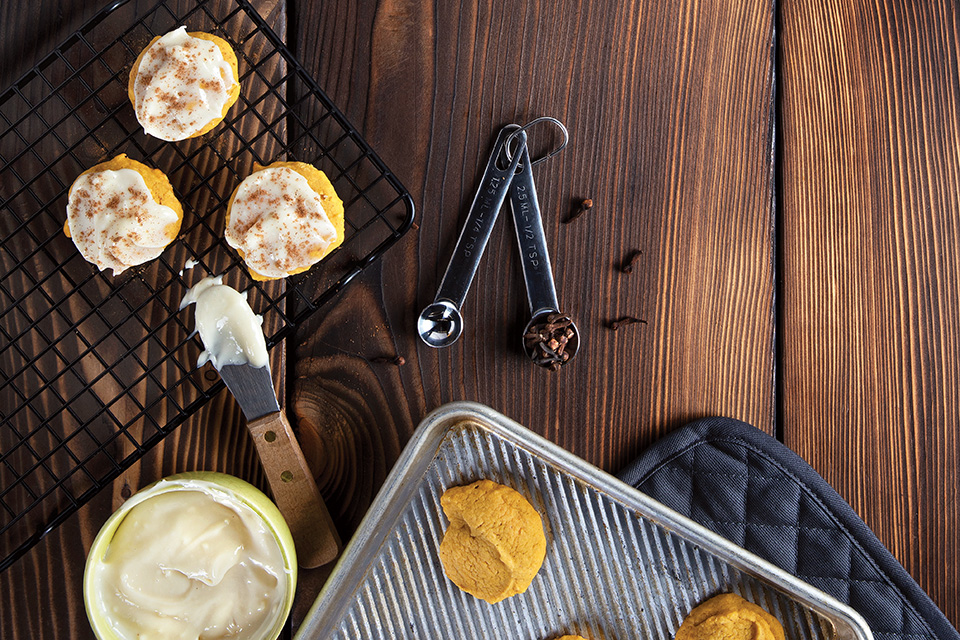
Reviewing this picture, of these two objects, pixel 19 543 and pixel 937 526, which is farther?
pixel 937 526

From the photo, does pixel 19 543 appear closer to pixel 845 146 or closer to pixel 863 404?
pixel 863 404

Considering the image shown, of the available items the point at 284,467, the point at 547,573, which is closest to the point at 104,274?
the point at 284,467

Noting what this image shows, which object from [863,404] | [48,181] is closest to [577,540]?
[863,404]

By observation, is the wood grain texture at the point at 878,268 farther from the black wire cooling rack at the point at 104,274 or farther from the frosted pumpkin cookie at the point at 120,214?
the frosted pumpkin cookie at the point at 120,214

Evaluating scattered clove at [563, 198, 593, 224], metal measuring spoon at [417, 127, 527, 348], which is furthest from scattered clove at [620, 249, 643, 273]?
metal measuring spoon at [417, 127, 527, 348]

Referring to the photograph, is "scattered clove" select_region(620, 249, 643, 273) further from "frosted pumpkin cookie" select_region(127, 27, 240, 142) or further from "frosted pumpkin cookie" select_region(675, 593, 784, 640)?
"frosted pumpkin cookie" select_region(127, 27, 240, 142)

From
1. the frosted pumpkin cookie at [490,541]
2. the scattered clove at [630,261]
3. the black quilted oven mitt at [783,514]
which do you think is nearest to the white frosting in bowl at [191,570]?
the frosted pumpkin cookie at [490,541]
